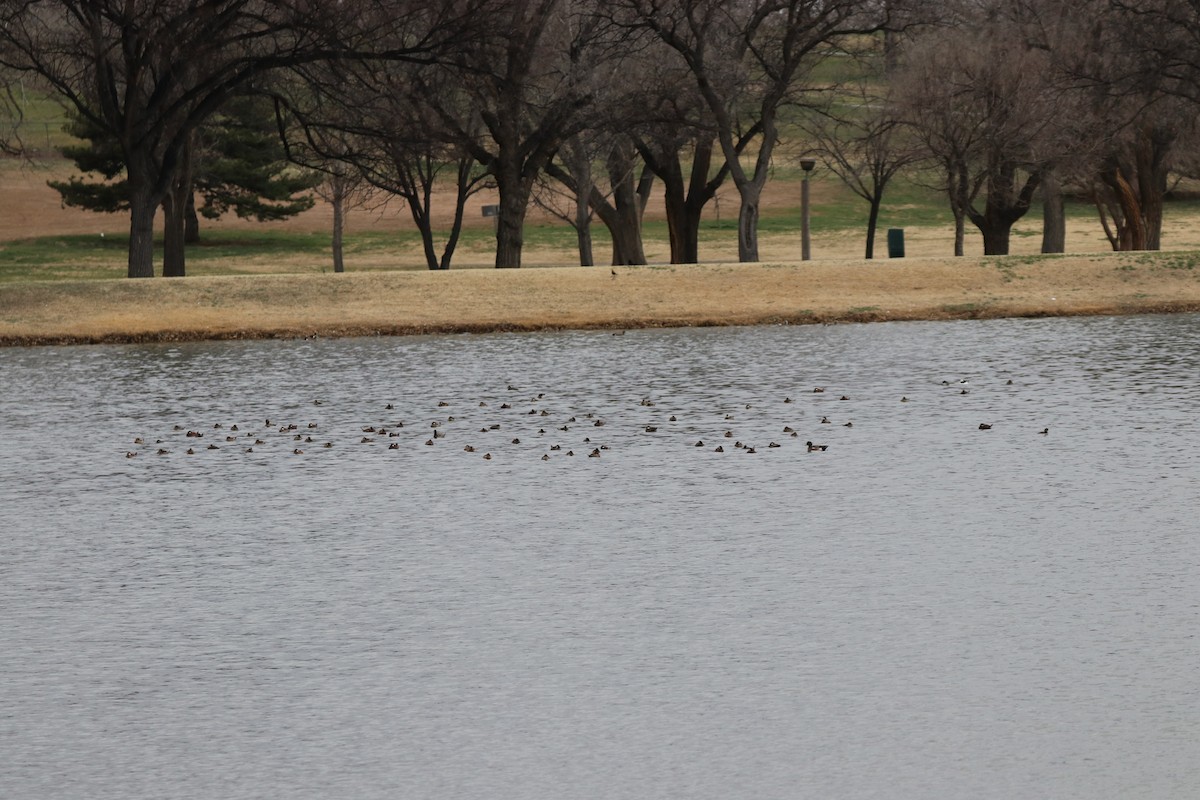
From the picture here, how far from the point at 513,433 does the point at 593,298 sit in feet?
53.9

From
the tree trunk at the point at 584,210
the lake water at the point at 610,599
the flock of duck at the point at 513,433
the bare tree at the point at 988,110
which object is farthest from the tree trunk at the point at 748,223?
the flock of duck at the point at 513,433

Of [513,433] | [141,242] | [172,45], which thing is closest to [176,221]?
[141,242]

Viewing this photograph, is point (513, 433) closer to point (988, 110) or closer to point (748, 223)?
point (748, 223)

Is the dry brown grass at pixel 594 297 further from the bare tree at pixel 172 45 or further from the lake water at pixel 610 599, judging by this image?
the lake water at pixel 610 599

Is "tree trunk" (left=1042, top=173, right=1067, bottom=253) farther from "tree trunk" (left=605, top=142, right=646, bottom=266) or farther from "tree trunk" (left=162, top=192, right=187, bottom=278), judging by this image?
"tree trunk" (left=162, top=192, right=187, bottom=278)

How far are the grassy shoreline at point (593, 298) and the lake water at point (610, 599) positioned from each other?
12167 mm

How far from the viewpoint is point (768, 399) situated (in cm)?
1753

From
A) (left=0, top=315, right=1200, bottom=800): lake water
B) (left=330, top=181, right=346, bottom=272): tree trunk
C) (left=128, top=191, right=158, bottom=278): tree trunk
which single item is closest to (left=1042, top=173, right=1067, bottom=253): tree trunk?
(left=330, top=181, right=346, bottom=272): tree trunk

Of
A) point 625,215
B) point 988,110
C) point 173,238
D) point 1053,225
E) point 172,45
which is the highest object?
point 988,110

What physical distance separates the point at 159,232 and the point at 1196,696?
73.5 m

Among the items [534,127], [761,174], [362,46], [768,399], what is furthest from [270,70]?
[768,399]

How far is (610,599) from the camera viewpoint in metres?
8.59

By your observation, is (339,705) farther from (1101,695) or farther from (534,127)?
(534,127)

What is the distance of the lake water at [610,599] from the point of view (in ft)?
20.0
